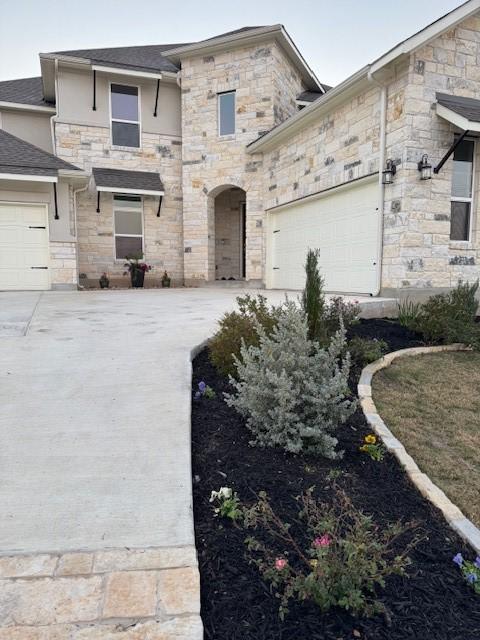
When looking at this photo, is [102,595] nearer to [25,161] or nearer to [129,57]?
[25,161]

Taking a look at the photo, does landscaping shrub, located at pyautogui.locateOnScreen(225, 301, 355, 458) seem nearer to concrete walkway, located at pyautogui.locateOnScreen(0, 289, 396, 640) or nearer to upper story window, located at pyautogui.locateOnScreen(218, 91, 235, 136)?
concrete walkway, located at pyautogui.locateOnScreen(0, 289, 396, 640)

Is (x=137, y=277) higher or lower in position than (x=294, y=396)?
Result: higher

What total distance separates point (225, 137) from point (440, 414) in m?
11.1

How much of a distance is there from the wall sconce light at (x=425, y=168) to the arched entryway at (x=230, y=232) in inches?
340

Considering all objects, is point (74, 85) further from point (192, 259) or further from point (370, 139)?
point (370, 139)

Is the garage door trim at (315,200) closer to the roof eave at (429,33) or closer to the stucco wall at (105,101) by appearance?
the roof eave at (429,33)

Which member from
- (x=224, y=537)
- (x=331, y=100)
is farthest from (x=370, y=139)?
(x=224, y=537)

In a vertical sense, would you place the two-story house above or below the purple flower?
above

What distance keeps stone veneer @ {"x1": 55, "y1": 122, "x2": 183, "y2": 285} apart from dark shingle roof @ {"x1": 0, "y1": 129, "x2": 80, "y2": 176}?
193 cm

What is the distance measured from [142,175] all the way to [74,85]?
3.13 m

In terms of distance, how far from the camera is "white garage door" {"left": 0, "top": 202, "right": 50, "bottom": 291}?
10508mm

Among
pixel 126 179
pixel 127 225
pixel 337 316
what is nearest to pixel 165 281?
pixel 127 225

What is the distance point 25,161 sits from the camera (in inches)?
401

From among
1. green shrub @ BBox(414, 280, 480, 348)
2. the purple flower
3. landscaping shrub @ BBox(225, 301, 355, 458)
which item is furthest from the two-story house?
the purple flower
